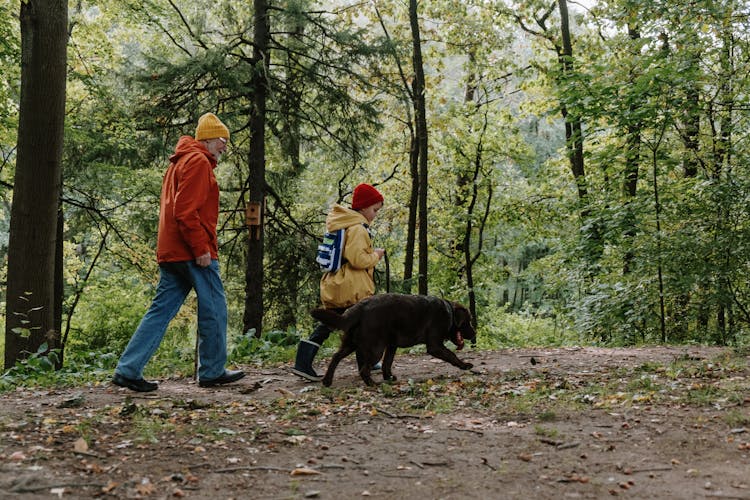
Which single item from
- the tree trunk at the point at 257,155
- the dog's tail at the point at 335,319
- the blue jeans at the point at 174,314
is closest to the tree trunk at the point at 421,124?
the tree trunk at the point at 257,155

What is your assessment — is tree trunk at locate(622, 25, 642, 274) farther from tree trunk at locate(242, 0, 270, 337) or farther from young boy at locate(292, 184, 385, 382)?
tree trunk at locate(242, 0, 270, 337)

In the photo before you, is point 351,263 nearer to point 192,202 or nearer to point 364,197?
point 364,197

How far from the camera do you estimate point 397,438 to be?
4.22 m

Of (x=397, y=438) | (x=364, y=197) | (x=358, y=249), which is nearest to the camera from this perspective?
(x=397, y=438)

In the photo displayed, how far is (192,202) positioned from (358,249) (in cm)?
162

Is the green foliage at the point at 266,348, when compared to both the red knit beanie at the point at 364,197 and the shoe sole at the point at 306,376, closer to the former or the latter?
the shoe sole at the point at 306,376

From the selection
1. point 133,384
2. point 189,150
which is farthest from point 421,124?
point 133,384

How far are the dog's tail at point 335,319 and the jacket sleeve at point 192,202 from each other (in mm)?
1161

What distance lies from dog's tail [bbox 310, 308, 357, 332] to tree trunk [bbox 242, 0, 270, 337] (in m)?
5.36

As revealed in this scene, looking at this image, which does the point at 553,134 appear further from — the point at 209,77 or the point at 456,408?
the point at 456,408

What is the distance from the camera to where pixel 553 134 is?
36.7m

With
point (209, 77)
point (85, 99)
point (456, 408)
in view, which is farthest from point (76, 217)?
point (456, 408)

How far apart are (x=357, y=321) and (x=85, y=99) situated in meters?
10.7

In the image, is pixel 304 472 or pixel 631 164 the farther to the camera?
pixel 631 164
